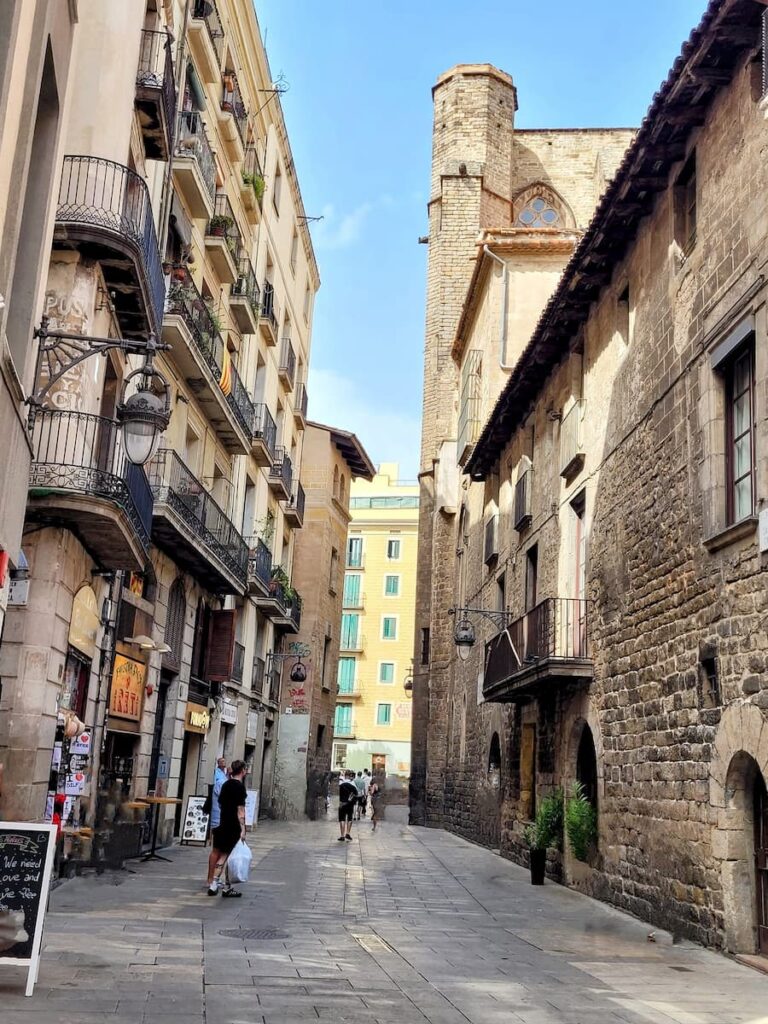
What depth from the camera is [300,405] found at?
115ft

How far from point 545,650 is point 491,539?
8.36 meters

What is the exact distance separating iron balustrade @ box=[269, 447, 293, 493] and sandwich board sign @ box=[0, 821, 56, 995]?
2300 centimetres

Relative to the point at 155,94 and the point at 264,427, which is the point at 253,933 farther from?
the point at 264,427

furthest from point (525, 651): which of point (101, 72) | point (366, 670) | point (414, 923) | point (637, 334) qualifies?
point (366, 670)

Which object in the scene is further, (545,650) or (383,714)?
(383,714)

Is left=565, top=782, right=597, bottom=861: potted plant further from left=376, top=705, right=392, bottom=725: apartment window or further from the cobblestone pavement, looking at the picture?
left=376, top=705, right=392, bottom=725: apartment window

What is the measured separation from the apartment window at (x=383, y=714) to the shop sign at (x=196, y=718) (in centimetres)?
4041

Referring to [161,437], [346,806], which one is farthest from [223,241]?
[346,806]

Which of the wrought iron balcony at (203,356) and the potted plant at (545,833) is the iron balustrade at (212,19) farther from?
the potted plant at (545,833)

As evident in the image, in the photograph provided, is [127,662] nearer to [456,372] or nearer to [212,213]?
[212,213]


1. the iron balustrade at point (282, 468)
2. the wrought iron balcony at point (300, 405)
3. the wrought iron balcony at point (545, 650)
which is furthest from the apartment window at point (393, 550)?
the wrought iron balcony at point (545, 650)

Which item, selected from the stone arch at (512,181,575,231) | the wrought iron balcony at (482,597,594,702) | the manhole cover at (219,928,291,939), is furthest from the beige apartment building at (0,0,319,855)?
the stone arch at (512,181,575,231)

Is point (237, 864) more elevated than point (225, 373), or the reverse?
point (225, 373)

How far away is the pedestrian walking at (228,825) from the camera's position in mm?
12000
